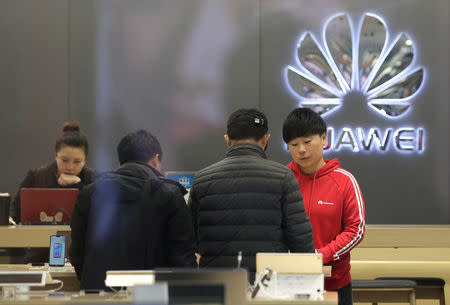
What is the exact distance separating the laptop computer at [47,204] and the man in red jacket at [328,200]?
1964 millimetres

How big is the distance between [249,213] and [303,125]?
2.15 ft

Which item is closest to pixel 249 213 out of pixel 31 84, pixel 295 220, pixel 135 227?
pixel 295 220

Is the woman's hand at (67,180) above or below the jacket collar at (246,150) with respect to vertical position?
above

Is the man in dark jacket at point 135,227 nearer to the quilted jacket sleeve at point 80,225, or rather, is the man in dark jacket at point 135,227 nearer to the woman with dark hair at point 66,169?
the quilted jacket sleeve at point 80,225

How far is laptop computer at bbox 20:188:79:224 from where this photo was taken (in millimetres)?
5305

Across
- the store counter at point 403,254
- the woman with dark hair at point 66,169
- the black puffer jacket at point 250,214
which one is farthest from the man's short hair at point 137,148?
the store counter at point 403,254

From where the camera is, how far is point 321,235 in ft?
12.6

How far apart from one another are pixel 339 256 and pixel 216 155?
4022mm

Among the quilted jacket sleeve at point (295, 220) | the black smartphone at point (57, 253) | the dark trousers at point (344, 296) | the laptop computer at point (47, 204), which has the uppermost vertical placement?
the laptop computer at point (47, 204)

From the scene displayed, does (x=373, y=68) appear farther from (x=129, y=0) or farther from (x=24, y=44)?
(x=24, y=44)

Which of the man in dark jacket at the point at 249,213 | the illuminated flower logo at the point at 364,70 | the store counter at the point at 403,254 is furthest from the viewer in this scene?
the illuminated flower logo at the point at 364,70

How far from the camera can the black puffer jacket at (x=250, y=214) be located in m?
3.46

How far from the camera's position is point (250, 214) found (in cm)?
346

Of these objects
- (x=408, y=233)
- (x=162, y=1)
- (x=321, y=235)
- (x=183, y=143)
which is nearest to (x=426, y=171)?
(x=408, y=233)
